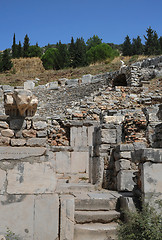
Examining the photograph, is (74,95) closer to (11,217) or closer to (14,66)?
(11,217)

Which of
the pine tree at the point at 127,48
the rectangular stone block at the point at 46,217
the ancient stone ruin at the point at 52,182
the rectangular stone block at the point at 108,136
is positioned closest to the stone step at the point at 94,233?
the ancient stone ruin at the point at 52,182

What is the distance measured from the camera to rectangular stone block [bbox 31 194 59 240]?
3.83m

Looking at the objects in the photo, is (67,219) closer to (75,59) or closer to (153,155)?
(153,155)

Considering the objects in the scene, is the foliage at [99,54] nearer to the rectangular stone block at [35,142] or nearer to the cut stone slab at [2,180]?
the rectangular stone block at [35,142]

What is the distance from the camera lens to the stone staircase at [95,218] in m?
4.21

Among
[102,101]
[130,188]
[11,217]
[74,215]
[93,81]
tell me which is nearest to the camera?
[11,217]

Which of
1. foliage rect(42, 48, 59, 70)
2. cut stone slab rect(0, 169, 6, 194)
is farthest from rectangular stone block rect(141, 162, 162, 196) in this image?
foliage rect(42, 48, 59, 70)

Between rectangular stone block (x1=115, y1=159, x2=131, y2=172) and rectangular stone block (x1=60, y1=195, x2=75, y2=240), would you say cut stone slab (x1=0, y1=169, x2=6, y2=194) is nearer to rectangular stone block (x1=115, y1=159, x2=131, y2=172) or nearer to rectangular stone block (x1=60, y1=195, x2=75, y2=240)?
rectangular stone block (x1=60, y1=195, x2=75, y2=240)

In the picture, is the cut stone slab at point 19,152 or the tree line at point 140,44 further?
the tree line at point 140,44

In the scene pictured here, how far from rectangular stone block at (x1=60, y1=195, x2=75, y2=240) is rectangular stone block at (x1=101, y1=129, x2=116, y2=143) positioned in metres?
3.44

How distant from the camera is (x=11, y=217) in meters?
3.81

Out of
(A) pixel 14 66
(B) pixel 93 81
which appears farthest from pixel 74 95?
(A) pixel 14 66

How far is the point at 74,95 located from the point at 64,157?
32.3ft

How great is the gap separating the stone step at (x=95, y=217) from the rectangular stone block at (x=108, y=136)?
3.00 metres
